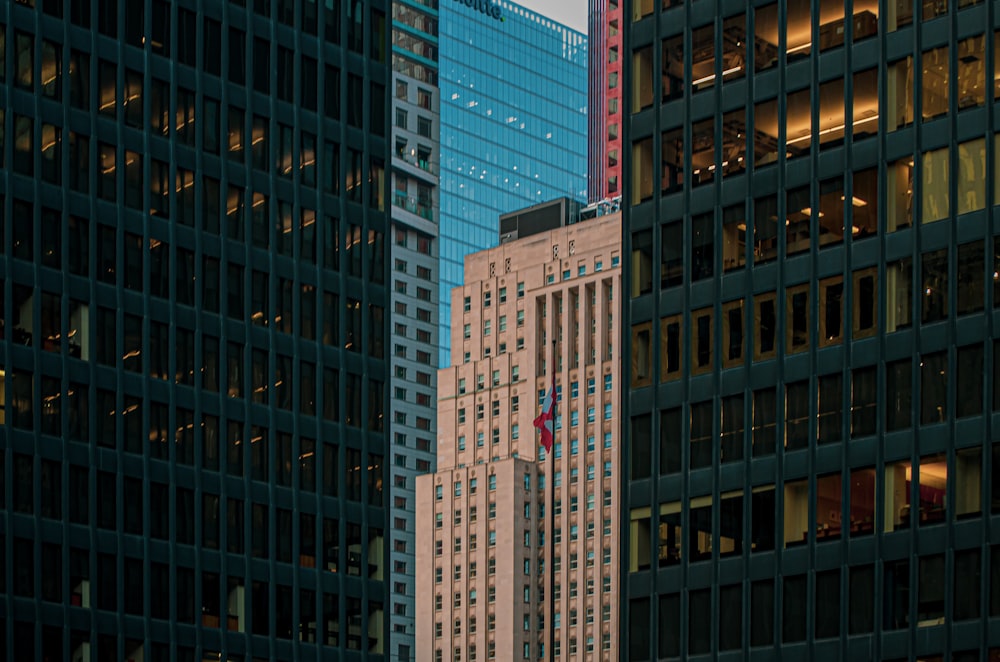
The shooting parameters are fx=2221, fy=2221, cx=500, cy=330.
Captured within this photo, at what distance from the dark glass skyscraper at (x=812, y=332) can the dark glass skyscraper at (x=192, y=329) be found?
21534 millimetres

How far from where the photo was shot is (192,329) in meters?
104

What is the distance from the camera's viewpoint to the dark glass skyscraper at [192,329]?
97.0m

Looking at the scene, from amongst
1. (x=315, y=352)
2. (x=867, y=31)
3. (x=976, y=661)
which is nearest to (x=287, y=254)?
(x=315, y=352)

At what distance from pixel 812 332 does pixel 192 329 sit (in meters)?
32.0

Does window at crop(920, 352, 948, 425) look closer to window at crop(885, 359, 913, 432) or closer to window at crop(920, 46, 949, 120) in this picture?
window at crop(885, 359, 913, 432)

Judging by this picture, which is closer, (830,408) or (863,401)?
(863,401)

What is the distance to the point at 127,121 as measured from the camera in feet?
336

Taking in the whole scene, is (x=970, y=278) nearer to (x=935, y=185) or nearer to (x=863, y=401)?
(x=935, y=185)

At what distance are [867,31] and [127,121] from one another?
35.2 m

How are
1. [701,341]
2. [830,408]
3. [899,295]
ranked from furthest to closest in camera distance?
[701,341], [830,408], [899,295]

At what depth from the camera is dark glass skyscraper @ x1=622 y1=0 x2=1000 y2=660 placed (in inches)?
3172

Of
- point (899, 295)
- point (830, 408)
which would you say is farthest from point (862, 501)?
point (899, 295)

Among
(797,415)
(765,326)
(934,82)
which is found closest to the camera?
(934,82)

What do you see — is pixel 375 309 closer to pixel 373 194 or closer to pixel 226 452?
pixel 373 194
